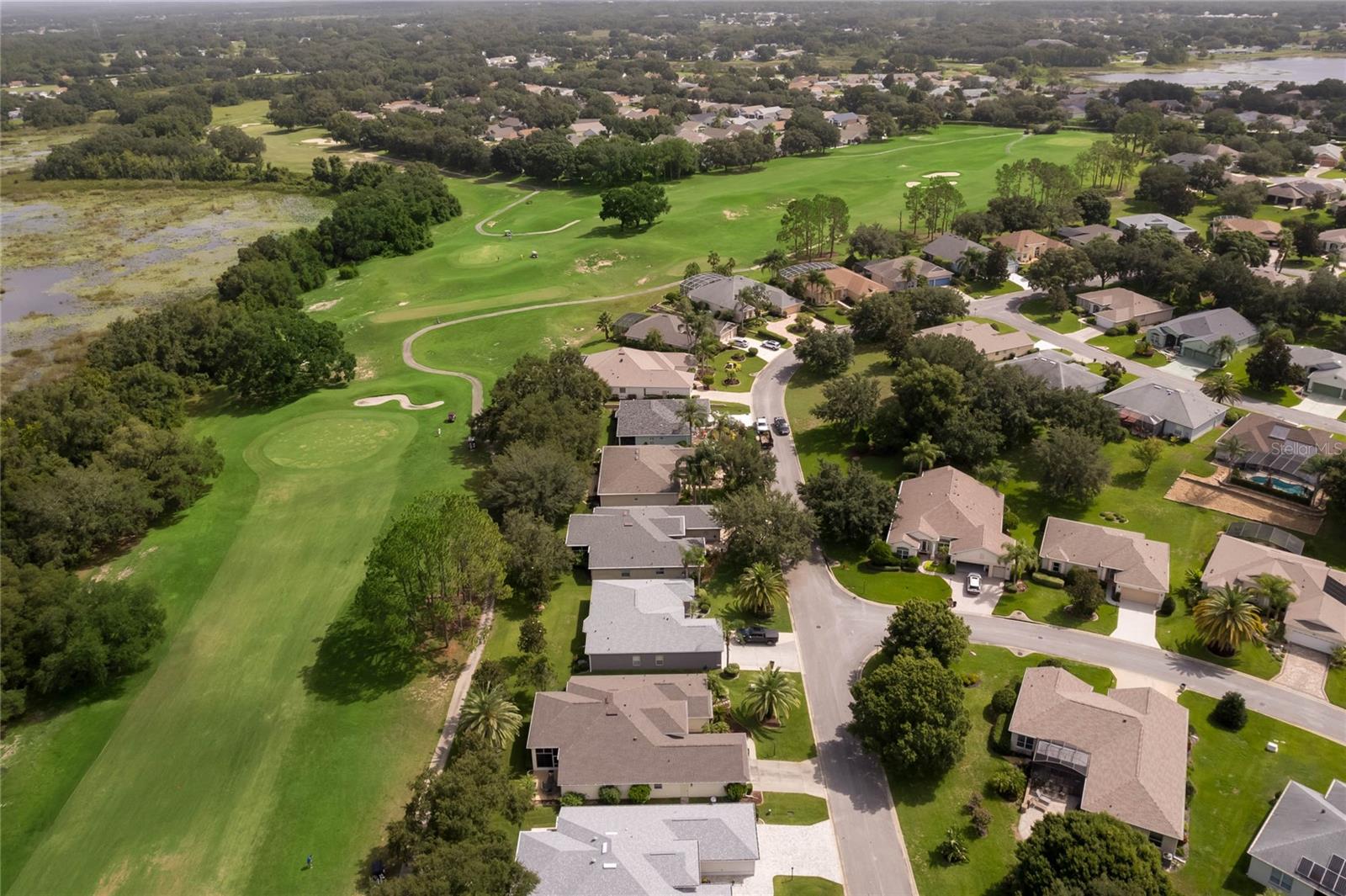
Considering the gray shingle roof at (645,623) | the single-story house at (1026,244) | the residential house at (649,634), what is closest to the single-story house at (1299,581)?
the residential house at (649,634)

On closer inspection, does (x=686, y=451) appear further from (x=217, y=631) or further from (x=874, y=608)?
(x=217, y=631)

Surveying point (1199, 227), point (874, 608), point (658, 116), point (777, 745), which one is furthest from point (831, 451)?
point (658, 116)

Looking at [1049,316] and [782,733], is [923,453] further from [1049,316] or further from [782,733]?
[1049,316]

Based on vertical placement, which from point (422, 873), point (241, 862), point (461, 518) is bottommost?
point (241, 862)

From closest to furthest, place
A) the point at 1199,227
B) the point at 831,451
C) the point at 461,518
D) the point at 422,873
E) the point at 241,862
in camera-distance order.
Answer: the point at 422,873, the point at 241,862, the point at 461,518, the point at 831,451, the point at 1199,227

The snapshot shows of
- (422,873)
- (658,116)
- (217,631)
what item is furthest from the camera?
(658,116)

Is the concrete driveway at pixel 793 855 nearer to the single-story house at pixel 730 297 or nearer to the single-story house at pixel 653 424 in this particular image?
the single-story house at pixel 653 424
